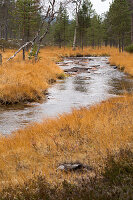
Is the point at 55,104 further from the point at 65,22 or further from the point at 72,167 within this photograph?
the point at 65,22

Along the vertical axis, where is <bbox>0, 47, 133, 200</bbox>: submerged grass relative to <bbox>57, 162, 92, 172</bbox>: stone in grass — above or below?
above

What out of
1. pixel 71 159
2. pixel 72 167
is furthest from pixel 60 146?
pixel 72 167

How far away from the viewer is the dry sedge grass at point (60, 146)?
11.1 ft

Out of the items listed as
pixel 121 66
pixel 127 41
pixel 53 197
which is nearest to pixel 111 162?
pixel 53 197

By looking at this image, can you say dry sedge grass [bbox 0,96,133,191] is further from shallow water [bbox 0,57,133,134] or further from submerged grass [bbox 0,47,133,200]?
shallow water [bbox 0,57,133,134]

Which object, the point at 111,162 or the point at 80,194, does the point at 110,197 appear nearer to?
the point at 80,194

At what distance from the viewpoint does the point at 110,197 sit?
2428 mm

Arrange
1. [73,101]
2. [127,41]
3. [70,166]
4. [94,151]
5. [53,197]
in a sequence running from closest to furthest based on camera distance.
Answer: [53,197] → [70,166] → [94,151] → [73,101] → [127,41]

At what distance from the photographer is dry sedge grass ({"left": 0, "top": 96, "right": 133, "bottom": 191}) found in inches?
133

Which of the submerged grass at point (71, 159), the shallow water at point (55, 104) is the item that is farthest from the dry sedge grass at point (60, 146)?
the shallow water at point (55, 104)

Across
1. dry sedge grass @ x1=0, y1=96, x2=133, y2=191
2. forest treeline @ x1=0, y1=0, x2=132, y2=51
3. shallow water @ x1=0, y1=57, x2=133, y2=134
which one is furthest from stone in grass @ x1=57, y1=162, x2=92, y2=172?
forest treeline @ x1=0, y1=0, x2=132, y2=51

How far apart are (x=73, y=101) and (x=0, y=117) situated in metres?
3.24

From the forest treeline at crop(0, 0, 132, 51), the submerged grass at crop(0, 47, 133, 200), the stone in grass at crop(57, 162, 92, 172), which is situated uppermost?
the forest treeline at crop(0, 0, 132, 51)

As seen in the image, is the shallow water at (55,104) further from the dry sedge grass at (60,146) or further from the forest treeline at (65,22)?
the forest treeline at (65,22)
